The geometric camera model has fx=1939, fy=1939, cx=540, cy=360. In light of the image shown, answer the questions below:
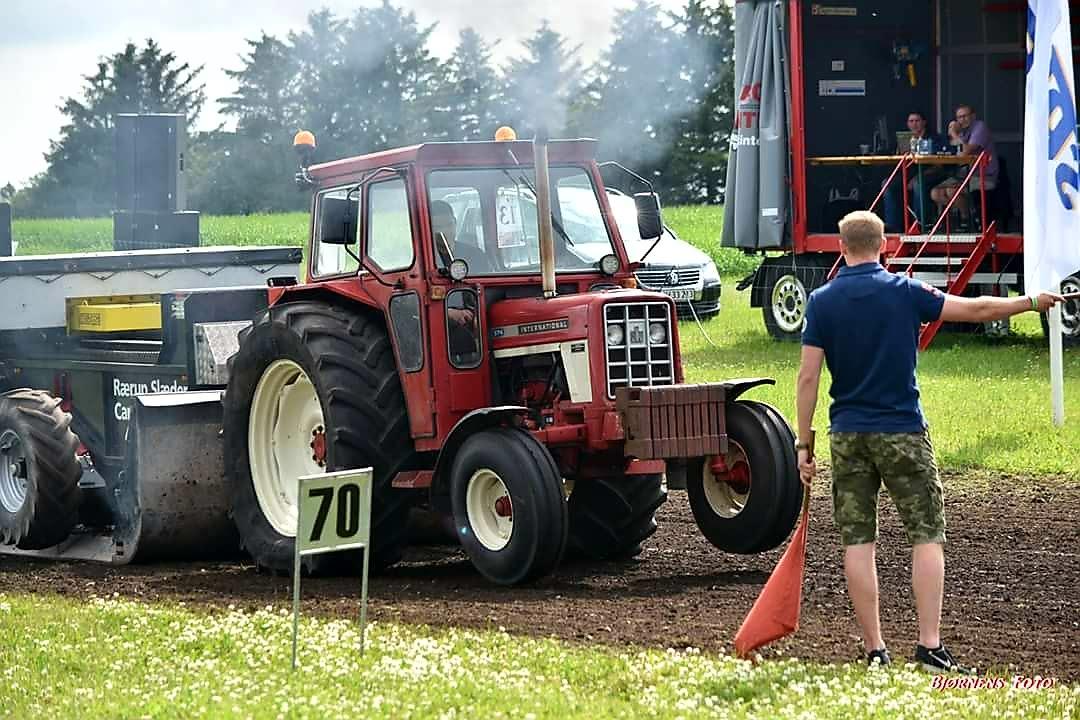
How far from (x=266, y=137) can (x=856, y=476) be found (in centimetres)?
1595

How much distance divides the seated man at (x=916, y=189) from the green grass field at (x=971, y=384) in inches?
55.7

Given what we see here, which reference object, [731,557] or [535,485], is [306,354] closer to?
[535,485]

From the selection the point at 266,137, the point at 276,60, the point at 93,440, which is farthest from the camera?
the point at 266,137

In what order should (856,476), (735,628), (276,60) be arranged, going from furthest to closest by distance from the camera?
1. (276,60)
2. (735,628)
3. (856,476)

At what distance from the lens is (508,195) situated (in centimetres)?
999

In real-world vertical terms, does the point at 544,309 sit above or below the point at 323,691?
above

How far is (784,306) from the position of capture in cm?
2211

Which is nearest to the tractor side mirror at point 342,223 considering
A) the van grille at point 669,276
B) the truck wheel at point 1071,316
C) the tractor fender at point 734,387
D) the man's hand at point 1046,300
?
the tractor fender at point 734,387

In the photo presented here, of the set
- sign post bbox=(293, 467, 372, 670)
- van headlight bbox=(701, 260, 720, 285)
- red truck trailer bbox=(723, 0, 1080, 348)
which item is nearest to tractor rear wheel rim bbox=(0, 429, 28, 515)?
sign post bbox=(293, 467, 372, 670)

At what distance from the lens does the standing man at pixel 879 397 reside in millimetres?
7152

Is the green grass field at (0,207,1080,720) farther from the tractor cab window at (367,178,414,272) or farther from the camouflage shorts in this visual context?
the tractor cab window at (367,178,414,272)

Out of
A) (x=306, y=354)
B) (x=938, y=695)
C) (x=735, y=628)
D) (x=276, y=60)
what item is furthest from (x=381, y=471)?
(x=276, y=60)

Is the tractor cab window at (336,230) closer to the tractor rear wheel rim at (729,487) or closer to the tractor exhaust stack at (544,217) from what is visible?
the tractor exhaust stack at (544,217)

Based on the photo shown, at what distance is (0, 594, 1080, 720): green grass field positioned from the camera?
249 inches
